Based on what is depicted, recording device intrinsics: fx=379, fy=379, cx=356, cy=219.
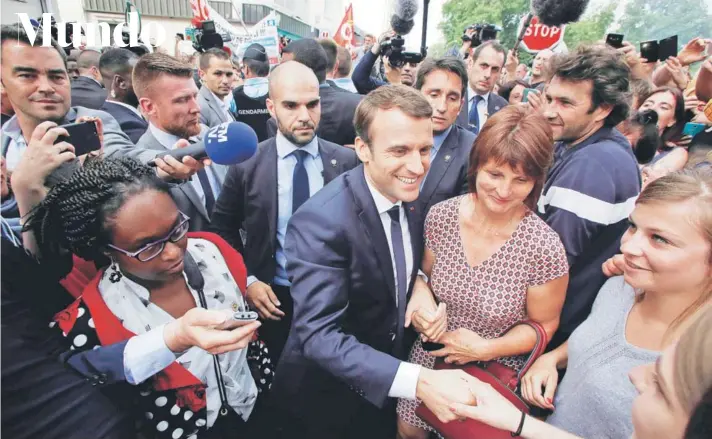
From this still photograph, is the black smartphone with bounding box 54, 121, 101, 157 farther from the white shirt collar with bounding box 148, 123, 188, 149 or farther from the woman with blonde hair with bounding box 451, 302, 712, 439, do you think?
the woman with blonde hair with bounding box 451, 302, 712, 439

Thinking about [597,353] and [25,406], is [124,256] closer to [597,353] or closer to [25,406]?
[25,406]

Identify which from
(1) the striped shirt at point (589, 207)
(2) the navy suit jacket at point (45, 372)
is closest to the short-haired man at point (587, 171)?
(1) the striped shirt at point (589, 207)

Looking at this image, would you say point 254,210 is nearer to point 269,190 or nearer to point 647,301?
point 269,190

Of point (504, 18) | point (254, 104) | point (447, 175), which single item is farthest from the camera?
point (504, 18)

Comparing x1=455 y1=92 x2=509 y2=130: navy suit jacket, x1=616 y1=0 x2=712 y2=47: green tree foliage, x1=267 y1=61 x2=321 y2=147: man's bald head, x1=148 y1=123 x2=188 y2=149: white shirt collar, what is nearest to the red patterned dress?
x1=267 y1=61 x2=321 y2=147: man's bald head

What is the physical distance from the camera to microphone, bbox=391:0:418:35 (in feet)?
16.5

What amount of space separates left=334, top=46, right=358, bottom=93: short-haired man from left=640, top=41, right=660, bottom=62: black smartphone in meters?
3.59

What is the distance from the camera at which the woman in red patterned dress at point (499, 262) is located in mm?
1748

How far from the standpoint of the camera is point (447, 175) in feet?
8.69

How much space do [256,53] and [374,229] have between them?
4886mm

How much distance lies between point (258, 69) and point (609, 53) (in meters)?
4.61

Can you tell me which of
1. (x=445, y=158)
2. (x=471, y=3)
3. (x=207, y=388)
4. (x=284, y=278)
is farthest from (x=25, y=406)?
(x=471, y=3)

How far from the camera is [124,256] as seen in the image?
1469 mm

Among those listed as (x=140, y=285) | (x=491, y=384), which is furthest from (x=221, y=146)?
(x=491, y=384)
